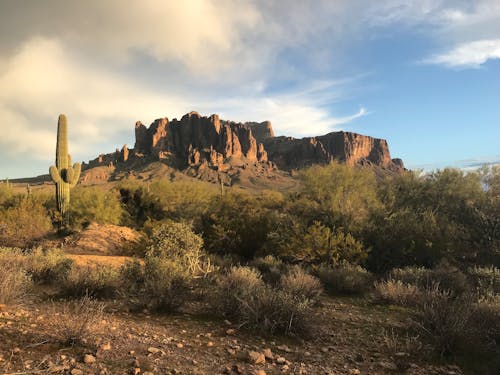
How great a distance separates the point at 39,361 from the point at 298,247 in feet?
36.1

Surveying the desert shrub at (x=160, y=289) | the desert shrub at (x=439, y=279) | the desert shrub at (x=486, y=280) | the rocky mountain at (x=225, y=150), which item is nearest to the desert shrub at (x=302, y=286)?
the desert shrub at (x=160, y=289)

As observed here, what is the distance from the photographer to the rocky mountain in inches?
4670

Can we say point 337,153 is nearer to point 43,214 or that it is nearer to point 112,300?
point 43,214

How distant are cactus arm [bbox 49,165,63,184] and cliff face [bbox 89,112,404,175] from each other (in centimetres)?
8501

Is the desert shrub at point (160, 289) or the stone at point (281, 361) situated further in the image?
the desert shrub at point (160, 289)

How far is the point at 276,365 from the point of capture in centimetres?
420

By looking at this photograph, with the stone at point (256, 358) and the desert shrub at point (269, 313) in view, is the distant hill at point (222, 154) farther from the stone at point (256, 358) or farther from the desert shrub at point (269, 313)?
the stone at point (256, 358)

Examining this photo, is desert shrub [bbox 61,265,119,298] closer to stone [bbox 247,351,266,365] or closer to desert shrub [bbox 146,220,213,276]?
desert shrub [bbox 146,220,213,276]

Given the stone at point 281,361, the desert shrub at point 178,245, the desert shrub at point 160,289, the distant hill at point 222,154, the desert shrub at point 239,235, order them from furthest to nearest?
1. the distant hill at point 222,154
2. the desert shrub at point 239,235
3. the desert shrub at point 178,245
4. the desert shrub at point 160,289
5. the stone at point 281,361

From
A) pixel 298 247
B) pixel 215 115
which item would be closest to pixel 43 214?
pixel 298 247

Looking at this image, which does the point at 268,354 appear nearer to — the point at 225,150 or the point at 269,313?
the point at 269,313

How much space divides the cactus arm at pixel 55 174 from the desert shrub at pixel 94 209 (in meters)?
2.47

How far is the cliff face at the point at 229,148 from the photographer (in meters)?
126

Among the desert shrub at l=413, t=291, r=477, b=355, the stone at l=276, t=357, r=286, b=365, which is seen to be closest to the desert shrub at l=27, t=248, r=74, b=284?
the stone at l=276, t=357, r=286, b=365
